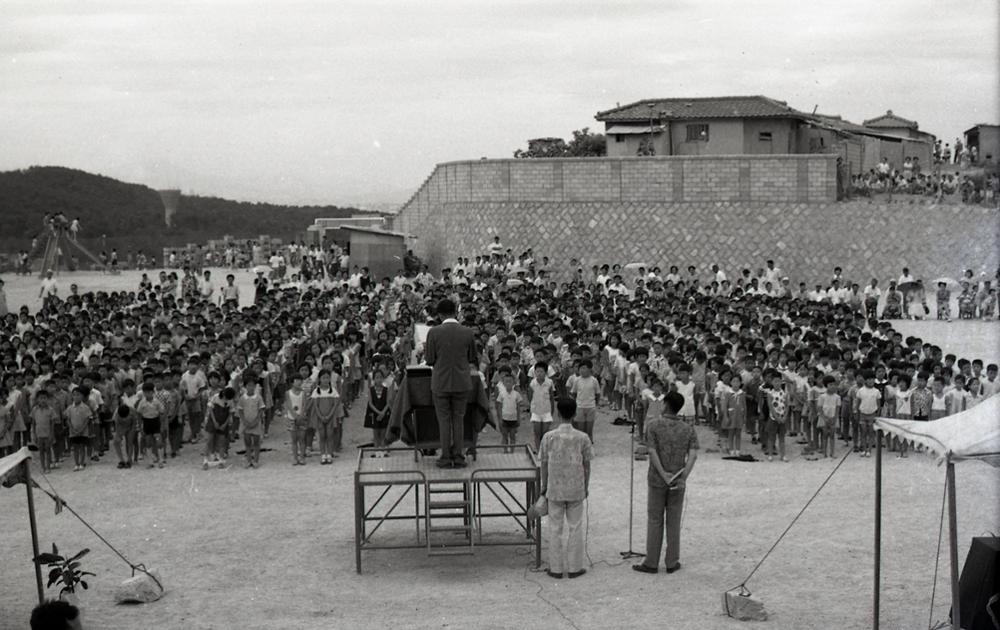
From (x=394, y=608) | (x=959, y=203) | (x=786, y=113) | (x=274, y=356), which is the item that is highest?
(x=786, y=113)

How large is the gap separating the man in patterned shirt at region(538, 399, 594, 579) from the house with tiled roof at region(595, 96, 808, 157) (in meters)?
32.0

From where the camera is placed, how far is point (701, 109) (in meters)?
42.2

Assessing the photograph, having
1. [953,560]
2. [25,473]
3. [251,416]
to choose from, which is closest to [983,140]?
[251,416]

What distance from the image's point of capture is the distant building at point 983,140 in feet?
149

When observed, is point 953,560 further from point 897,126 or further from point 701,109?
point 897,126

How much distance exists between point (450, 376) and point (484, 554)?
187 cm

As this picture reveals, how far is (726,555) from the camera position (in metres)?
11.3

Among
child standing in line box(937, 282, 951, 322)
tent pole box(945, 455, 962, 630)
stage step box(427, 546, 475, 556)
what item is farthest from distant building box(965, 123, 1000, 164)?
tent pole box(945, 455, 962, 630)

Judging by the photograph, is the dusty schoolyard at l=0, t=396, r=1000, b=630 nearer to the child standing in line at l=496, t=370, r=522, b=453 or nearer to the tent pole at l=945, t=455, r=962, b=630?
the child standing in line at l=496, t=370, r=522, b=453

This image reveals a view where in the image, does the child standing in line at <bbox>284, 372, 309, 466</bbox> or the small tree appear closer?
the child standing in line at <bbox>284, 372, 309, 466</bbox>

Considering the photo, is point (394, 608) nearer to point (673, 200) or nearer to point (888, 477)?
point (888, 477)

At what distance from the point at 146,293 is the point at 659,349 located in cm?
1523

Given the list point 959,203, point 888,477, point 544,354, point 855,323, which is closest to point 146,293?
point 544,354

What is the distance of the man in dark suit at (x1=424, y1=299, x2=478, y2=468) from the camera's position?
36.1ft
